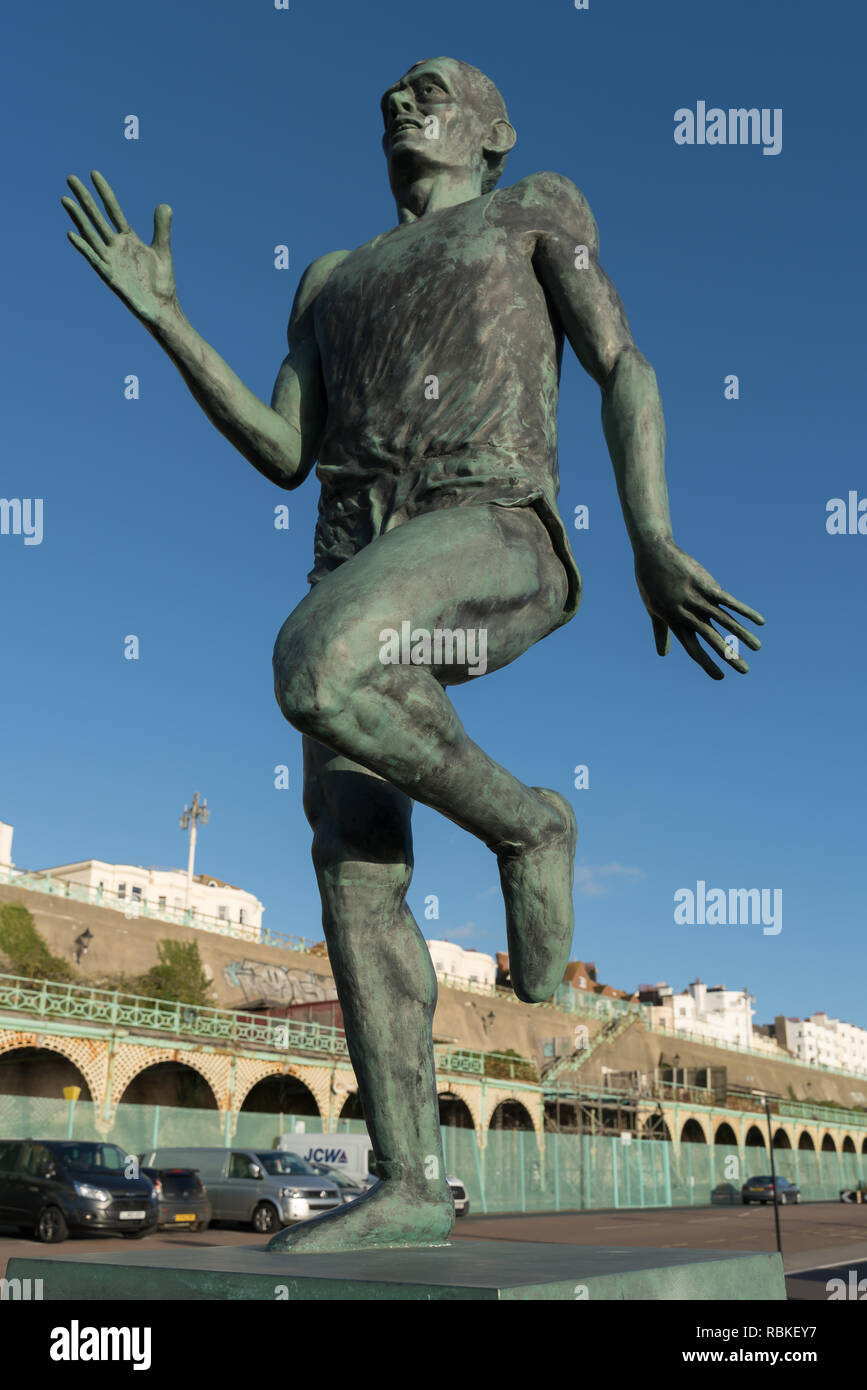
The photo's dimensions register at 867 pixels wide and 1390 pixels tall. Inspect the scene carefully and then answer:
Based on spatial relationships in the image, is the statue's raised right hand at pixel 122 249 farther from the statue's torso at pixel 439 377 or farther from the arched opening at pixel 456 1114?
the arched opening at pixel 456 1114

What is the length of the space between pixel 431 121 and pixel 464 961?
80.4 m

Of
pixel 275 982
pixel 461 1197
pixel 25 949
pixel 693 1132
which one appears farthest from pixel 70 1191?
pixel 693 1132

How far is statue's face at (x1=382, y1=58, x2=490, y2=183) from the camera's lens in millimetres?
3061

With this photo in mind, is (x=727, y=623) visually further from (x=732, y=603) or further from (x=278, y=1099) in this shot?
(x=278, y=1099)

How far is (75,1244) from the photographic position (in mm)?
16234

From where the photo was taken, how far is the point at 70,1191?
16.0m

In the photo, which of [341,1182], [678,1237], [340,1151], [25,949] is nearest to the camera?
[678,1237]

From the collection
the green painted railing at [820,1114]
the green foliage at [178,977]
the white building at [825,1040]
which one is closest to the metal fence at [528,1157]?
the green foliage at [178,977]

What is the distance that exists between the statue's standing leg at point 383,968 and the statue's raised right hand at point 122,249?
3.56ft

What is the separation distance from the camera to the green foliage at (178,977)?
3612 centimetres

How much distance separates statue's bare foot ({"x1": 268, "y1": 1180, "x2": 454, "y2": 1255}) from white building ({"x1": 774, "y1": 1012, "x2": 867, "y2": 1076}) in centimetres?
12076

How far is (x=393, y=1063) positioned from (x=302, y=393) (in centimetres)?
157

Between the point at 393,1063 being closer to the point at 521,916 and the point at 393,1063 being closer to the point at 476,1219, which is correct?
the point at 521,916
